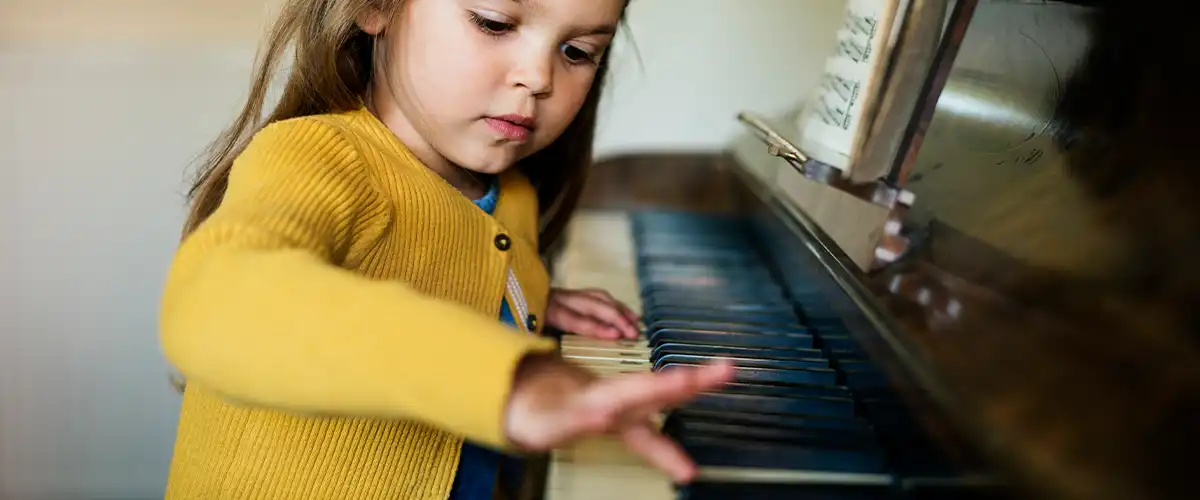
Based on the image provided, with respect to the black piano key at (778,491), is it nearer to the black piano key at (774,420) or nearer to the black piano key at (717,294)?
the black piano key at (774,420)

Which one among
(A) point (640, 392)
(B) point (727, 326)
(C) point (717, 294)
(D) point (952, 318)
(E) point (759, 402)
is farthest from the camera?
(C) point (717, 294)

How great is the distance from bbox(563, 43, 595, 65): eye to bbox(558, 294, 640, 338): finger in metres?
0.27

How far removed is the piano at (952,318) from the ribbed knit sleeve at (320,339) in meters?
0.19

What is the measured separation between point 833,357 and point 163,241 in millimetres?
1286

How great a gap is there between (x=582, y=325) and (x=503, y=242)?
0.43 ft

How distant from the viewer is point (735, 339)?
0.85 meters

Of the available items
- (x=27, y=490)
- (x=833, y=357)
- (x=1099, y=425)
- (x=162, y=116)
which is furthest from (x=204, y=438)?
(x=27, y=490)

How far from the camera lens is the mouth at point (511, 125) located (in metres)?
0.83

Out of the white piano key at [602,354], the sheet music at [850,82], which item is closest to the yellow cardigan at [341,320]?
the white piano key at [602,354]

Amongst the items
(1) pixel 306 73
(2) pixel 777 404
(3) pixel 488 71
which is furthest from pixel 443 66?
(2) pixel 777 404

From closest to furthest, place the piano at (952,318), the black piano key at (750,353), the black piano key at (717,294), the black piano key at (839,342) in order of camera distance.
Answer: the piano at (952,318) → the black piano key at (839,342) → the black piano key at (750,353) → the black piano key at (717,294)

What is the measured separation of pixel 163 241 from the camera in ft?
5.22

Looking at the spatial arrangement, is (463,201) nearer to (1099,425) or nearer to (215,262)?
(215,262)

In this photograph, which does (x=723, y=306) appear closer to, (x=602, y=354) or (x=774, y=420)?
(x=602, y=354)
